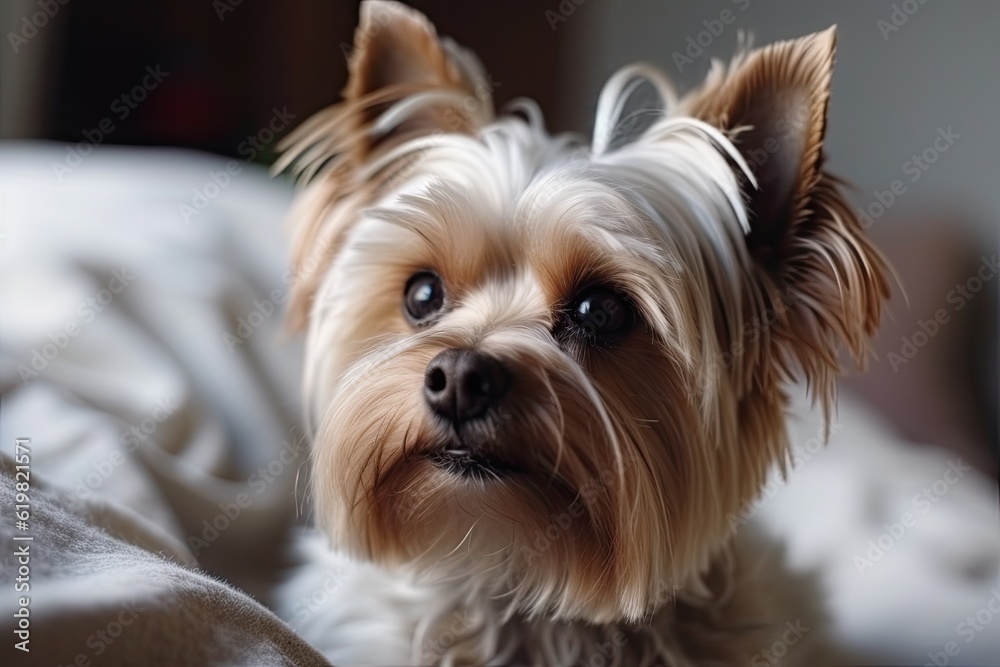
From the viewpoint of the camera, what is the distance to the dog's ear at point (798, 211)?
1.17m

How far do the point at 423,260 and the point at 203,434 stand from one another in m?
0.63

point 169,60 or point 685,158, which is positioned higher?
point 685,158

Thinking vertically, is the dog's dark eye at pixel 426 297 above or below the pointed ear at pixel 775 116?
below

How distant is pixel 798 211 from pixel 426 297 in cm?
55

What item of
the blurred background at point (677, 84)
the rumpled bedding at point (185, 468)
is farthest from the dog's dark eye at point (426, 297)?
the blurred background at point (677, 84)

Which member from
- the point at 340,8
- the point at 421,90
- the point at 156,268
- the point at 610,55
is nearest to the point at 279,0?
the point at 340,8

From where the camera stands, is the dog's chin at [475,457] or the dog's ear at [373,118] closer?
the dog's chin at [475,457]

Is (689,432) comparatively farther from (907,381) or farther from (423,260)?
(907,381)

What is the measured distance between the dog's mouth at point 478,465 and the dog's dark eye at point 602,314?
230mm

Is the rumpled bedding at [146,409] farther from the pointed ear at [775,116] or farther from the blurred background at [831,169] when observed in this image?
the pointed ear at [775,116]

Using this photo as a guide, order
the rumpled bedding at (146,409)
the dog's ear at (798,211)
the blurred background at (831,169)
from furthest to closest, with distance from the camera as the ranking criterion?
the blurred background at (831,169)
the dog's ear at (798,211)
the rumpled bedding at (146,409)

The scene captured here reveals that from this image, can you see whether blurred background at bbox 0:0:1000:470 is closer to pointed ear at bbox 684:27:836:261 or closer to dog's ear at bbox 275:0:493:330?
pointed ear at bbox 684:27:836:261

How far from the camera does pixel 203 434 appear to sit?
168 cm

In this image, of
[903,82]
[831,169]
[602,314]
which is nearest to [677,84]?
[831,169]
